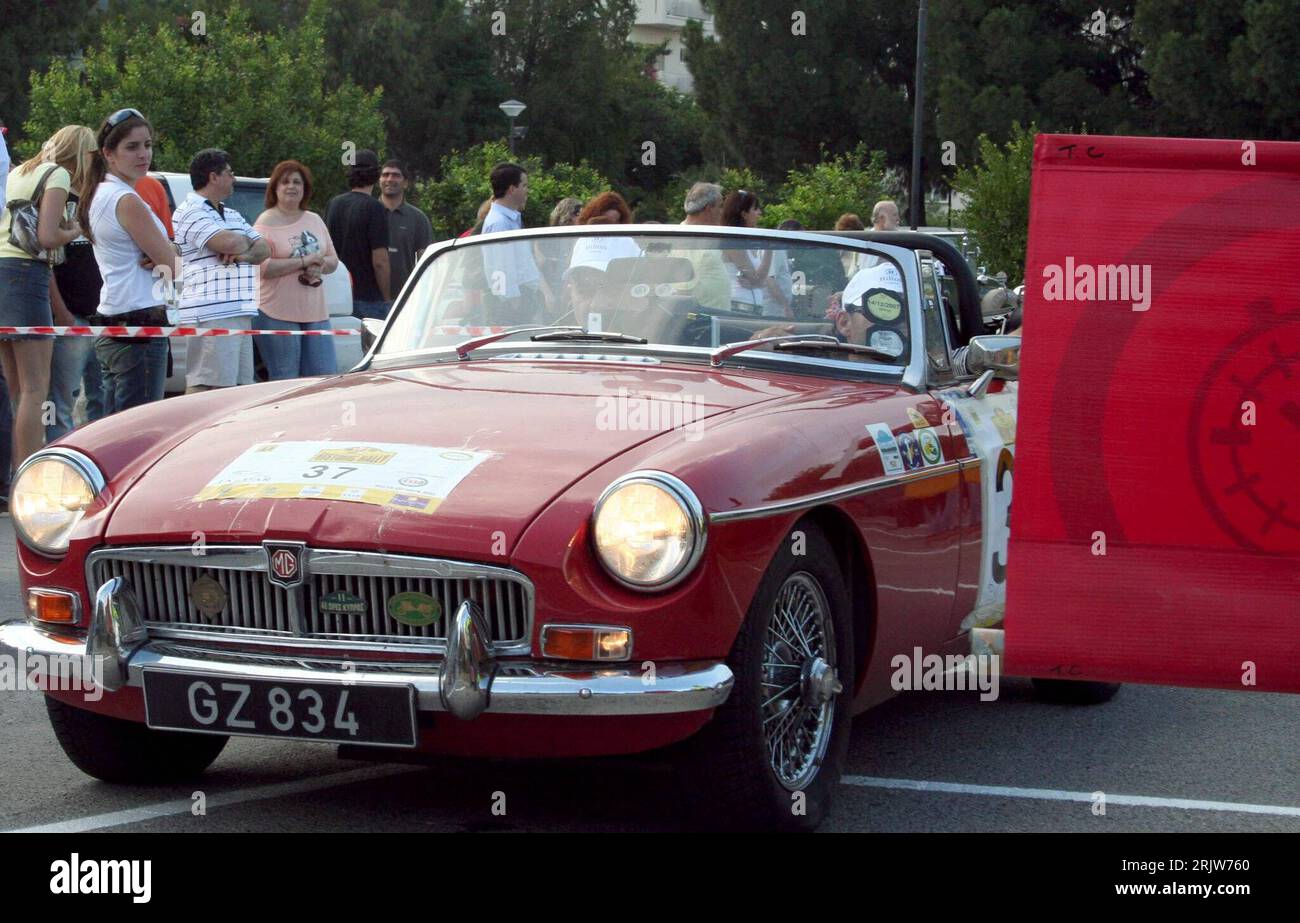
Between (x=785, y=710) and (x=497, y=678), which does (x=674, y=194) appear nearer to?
(x=785, y=710)

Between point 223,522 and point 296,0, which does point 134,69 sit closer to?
point 223,522

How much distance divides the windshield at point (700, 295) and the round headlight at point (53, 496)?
4.71 feet

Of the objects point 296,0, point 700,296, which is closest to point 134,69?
point 700,296

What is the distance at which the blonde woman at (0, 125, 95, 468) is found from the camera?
9.58 metres

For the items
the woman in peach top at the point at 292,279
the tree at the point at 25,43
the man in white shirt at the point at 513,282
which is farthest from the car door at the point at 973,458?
the tree at the point at 25,43

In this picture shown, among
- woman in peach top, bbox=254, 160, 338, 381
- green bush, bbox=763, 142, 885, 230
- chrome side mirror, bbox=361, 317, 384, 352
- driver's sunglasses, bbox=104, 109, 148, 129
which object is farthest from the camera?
green bush, bbox=763, 142, 885, 230

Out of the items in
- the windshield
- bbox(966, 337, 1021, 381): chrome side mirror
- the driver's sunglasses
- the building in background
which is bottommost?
bbox(966, 337, 1021, 381): chrome side mirror

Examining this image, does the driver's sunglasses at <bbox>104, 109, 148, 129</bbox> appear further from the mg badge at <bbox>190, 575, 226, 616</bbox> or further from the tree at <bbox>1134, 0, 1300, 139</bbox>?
the tree at <bbox>1134, 0, 1300, 139</bbox>

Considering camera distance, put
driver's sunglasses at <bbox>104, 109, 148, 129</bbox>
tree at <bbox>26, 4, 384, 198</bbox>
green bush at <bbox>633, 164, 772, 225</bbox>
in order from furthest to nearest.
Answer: green bush at <bbox>633, 164, 772, 225</bbox> < tree at <bbox>26, 4, 384, 198</bbox> < driver's sunglasses at <bbox>104, 109, 148, 129</bbox>

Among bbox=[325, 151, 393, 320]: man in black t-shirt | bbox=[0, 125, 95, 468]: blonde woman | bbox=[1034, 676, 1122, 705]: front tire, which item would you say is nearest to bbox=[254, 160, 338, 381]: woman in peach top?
bbox=[0, 125, 95, 468]: blonde woman

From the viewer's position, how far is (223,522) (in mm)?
4191

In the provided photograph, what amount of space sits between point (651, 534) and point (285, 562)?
2.62 ft

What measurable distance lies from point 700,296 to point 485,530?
1781mm
